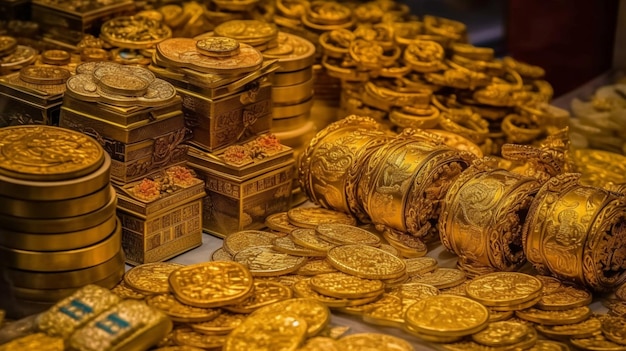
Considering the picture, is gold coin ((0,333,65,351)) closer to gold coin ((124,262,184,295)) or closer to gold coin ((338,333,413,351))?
gold coin ((124,262,184,295))

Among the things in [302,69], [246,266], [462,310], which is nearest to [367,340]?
[462,310]

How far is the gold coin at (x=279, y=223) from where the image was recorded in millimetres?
3438

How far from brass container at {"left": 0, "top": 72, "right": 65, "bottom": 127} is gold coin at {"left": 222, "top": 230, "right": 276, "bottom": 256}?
0.64 m

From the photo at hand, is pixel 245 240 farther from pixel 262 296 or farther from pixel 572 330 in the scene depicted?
pixel 572 330

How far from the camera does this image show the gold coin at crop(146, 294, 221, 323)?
Result: 277 centimetres

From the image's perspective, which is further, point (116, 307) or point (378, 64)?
point (378, 64)

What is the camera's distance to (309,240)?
→ 3.25m

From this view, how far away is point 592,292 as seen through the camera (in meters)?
3.16

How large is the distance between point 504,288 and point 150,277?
3.27 ft

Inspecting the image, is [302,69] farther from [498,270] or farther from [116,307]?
[116,307]

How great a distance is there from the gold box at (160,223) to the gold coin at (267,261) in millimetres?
232

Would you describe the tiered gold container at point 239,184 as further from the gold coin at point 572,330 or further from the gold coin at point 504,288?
the gold coin at point 572,330

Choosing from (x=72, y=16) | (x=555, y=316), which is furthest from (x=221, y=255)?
(x=72, y=16)

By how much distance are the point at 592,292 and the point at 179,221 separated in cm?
125
